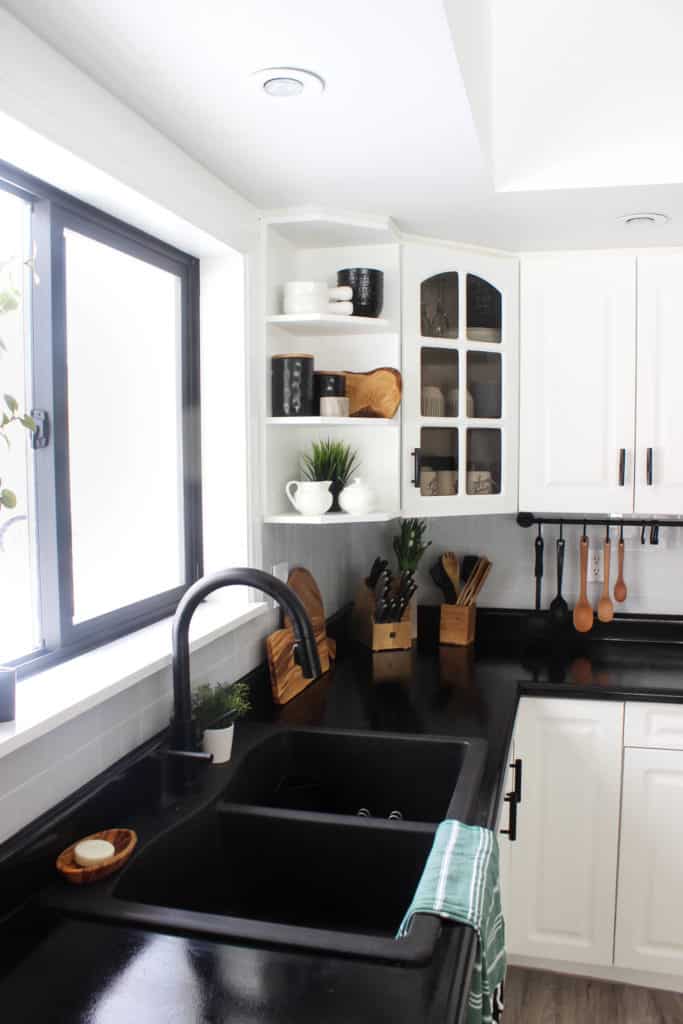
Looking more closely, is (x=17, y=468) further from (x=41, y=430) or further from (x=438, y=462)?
(x=438, y=462)

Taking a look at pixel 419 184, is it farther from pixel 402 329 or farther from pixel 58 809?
pixel 58 809

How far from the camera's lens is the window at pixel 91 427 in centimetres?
159

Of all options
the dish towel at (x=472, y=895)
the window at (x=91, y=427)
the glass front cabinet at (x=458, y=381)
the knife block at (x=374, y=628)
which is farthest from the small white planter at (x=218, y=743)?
the knife block at (x=374, y=628)

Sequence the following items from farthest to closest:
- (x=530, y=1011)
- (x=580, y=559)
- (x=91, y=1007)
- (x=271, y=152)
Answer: (x=580, y=559) → (x=530, y=1011) → (x=271, y=152) → (x=91, y=1007)

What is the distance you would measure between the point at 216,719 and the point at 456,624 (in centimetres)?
142

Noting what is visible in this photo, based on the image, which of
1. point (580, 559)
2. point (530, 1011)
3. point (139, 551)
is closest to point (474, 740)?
point (139, 551)

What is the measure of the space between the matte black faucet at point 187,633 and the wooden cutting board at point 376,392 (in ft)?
3.31

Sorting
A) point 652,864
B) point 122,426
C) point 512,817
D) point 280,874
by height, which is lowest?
point 652,864

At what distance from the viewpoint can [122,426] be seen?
1.94 m

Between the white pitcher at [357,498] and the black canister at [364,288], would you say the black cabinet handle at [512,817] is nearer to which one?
the white pitcher at [357,498]

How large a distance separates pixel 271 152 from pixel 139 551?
923 mm

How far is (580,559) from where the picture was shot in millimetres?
3104

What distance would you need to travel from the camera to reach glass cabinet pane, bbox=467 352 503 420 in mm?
2721

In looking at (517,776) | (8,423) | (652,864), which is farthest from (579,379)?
(8,423)
